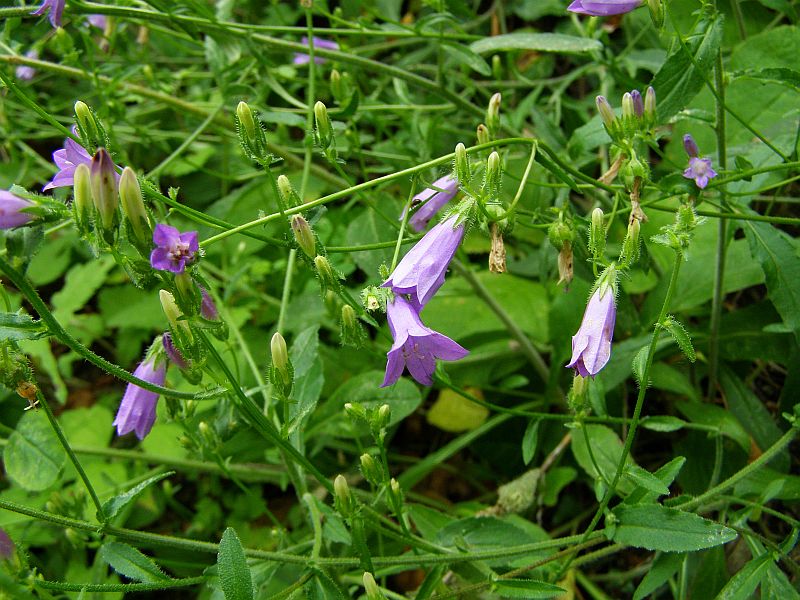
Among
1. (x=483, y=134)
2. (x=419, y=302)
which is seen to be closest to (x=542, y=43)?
(x=483, y=134)

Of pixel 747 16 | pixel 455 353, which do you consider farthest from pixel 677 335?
pixel 747 16

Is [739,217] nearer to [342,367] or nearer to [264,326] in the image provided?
[342,367]

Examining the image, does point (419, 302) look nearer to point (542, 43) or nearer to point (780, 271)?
point (780, 271)

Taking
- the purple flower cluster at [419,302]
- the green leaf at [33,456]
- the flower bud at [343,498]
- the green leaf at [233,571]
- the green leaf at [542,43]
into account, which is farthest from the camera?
the green leaf at [542,43]

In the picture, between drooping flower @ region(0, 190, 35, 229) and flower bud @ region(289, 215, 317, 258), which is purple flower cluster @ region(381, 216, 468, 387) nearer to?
flower bud @ region(289, 215, 317, 258)

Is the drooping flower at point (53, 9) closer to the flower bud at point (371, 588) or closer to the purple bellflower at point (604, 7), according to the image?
the purple bellflower at point (604, 7)

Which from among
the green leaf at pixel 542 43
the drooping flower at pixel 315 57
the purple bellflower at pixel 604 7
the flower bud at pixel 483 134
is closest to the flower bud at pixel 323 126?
the flower bud at pixel 483 134
